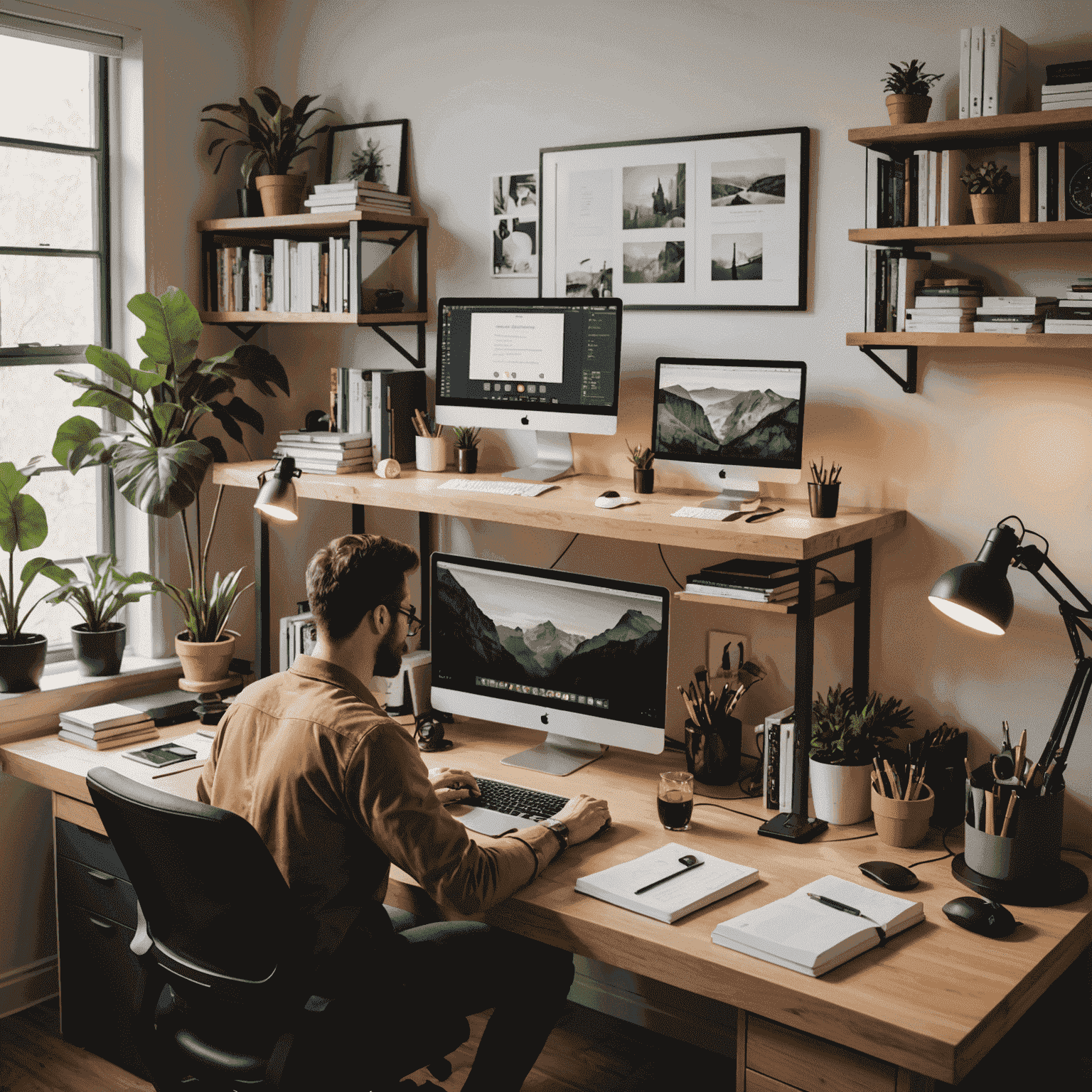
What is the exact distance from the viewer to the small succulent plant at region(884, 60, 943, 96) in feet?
7.93

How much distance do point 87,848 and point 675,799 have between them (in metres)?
1.46

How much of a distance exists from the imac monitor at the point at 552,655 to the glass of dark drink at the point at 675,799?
0.64 ft

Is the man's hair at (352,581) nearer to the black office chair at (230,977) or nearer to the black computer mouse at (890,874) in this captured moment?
the black office chair at (230,977)

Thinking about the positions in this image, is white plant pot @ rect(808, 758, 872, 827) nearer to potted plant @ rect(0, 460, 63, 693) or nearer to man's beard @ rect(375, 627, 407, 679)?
man's beard @ rect(375, 627, 407, 679)

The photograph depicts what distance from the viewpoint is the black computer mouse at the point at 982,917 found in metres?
2.04

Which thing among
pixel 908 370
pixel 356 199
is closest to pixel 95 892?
→ pixel 356 199

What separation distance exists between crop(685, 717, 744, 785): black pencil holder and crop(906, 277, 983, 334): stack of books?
3.08 feet

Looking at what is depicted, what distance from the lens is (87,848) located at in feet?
9.63

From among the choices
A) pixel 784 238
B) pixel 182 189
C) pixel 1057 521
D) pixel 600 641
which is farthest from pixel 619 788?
pixel 182 189

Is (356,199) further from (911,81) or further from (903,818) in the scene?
(903,818)

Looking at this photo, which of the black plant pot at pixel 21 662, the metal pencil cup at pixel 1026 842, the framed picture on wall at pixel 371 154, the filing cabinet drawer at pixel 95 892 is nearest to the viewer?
the metal pencil cup at pixel 1026 842

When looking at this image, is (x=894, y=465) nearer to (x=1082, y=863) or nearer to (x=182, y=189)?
(x=1082, y=863)

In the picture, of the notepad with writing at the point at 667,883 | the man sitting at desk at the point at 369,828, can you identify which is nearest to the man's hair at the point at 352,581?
the man sitting at desk at the point at 369,828

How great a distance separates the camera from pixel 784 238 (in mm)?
2770
